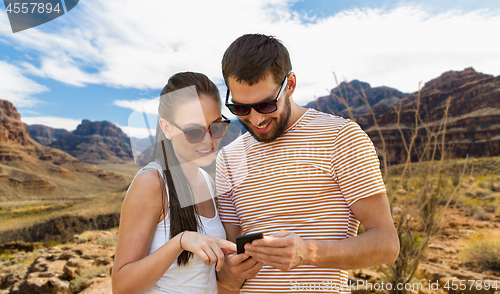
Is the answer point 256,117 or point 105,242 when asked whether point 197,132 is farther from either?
point 105,242

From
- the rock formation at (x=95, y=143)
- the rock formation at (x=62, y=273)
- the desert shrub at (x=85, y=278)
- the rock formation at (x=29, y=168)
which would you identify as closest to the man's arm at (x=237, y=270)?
the rock formation at (x=62, y=273)

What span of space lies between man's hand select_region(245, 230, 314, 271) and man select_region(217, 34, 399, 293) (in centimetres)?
2

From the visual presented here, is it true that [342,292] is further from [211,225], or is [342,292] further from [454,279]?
[454,279]

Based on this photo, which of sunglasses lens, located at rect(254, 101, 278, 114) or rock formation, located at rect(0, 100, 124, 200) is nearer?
sunglasses lens, located at rect(254, 101, 278, 114)

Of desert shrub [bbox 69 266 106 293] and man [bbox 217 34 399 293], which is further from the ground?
man [bbox 217 34 399 293]

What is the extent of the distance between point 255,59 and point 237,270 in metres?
1.31

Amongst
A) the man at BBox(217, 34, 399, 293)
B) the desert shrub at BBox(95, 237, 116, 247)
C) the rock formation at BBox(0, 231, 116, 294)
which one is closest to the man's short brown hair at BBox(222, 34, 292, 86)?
the man at BBox(217, 34, 399, 293)

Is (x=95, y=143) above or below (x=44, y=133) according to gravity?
below

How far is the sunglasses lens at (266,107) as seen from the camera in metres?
2.01

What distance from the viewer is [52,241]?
16.2 meters

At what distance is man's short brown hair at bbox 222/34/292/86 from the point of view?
1.96m

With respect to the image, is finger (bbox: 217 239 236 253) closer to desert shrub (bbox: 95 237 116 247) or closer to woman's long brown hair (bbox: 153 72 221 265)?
woman's long brown hair (bbox: 153 72 221 265)

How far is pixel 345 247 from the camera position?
1.65 meters

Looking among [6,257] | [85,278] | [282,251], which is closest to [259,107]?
[282,251]
